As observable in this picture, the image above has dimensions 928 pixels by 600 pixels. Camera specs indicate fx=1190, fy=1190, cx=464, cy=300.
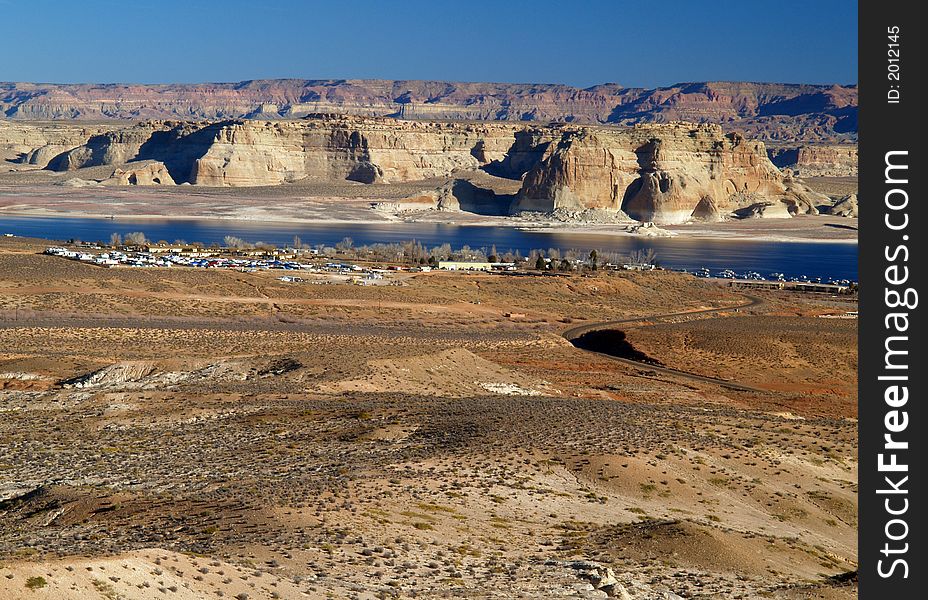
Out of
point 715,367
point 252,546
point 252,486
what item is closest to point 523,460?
point 252,486

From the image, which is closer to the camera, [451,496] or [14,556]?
[14,556]

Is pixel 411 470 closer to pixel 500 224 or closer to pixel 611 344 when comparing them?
pixel 611 344

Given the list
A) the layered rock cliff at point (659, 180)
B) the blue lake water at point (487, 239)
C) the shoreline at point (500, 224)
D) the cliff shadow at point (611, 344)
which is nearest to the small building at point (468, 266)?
the blue lake water at point (487, 239)

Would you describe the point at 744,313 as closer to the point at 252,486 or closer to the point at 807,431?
the point at 807,431

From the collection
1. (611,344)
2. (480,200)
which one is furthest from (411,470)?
(480,200)

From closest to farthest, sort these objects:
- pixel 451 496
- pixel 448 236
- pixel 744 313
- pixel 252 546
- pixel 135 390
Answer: pixel 252 546
pixel 451 496
pixel 135 390
pixel 744 313
pixel 448 236
